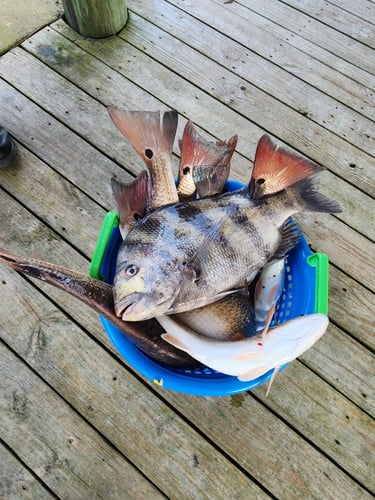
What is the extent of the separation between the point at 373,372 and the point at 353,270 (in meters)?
0.34

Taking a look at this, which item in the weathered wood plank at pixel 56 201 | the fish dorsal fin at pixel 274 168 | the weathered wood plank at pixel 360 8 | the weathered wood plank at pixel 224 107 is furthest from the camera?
the weathered wood plank at pixel 360 8

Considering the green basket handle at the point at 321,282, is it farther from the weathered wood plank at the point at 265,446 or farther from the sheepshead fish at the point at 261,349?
the weathered wood plank at the point at 265,446

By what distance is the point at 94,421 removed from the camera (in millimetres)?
1251

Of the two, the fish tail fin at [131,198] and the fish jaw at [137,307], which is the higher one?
the fish tail fin at [131,198]

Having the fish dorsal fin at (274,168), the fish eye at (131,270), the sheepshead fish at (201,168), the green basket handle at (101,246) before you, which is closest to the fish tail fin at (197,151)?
the sheepshead fish at (201,168)

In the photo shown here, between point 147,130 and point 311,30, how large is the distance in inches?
51.6

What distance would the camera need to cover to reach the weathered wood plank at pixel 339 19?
1.98 metres

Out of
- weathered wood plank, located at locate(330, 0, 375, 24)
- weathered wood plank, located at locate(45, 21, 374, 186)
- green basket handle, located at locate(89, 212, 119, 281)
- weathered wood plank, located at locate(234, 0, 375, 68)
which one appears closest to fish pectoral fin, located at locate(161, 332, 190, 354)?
green basket handle, located at locate(89, 212, 119, 281)

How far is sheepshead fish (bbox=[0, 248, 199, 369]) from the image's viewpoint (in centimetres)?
87

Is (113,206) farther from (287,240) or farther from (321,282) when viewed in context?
(321,282)

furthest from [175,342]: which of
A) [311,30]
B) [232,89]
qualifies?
[311,30]

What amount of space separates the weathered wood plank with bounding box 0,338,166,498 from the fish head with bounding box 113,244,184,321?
21.4 inches

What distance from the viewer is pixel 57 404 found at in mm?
1273

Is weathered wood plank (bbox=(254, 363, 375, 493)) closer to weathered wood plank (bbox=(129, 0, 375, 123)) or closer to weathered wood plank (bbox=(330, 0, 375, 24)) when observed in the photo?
weathered wood plank (bbox=(129, 0, 375, 123))
